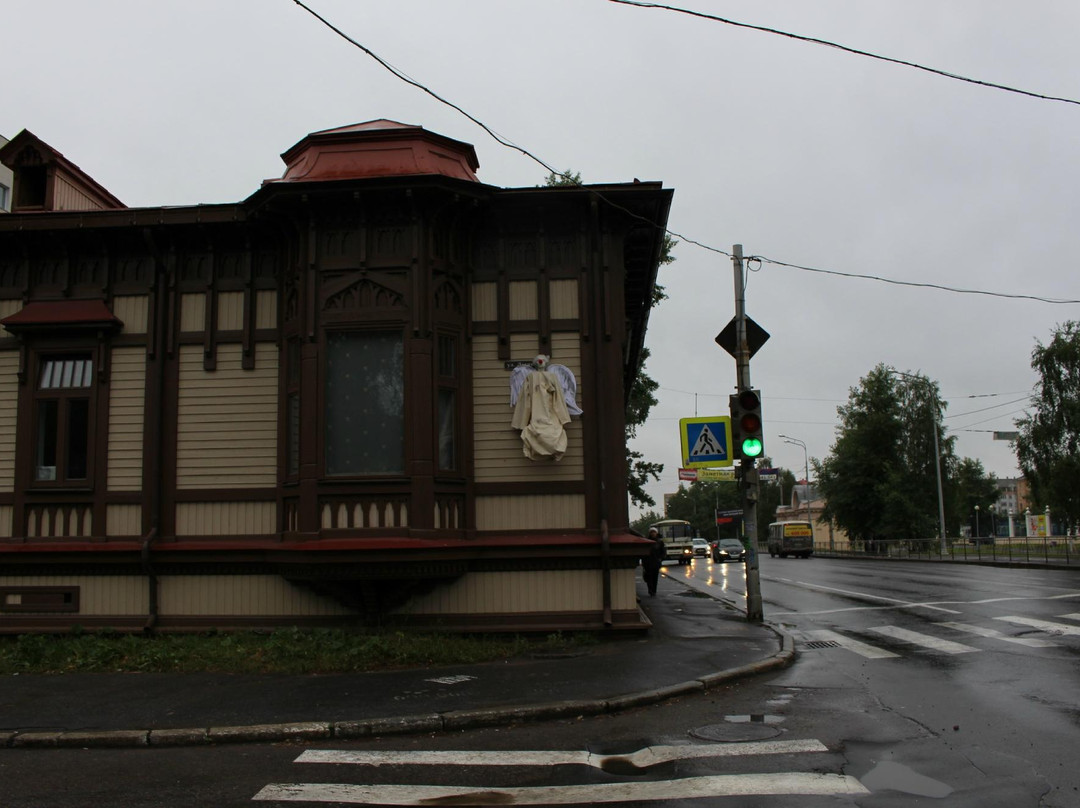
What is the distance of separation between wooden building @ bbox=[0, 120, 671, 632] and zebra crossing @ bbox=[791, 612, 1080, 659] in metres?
3.22

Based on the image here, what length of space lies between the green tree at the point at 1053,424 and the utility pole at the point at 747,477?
43.5m

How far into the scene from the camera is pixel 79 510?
13.4m

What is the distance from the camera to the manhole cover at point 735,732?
7.13m

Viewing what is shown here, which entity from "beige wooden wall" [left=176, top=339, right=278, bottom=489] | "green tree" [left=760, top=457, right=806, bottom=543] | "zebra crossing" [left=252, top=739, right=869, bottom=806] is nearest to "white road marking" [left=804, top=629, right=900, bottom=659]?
"zebra crossing" [left=252, top=739, right=869, bottom=806]

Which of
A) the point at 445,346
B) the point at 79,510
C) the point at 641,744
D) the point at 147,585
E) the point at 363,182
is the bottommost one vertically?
the point at 641,744

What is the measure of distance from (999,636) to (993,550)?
1417 inches

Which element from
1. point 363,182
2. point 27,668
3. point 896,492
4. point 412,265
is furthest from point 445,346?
point 896,492

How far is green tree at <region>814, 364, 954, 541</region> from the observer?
68938 millimetres

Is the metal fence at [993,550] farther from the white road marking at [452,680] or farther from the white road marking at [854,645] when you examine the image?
the white road marking at [452,680]

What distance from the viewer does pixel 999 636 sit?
12711 millimetres

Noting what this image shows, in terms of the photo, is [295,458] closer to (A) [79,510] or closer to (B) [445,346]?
(B) [445,346]

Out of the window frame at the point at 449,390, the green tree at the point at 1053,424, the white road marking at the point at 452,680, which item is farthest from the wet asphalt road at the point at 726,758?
the green tree at the point at 1053,424

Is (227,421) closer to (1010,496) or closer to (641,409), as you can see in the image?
(641,409)

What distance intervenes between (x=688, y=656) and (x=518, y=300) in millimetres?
5707
